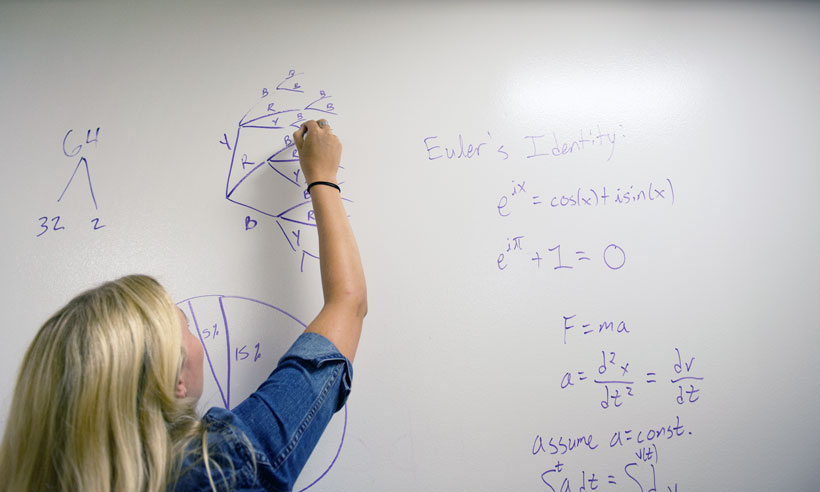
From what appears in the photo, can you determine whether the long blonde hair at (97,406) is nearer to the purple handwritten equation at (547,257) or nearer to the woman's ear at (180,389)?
the woman's ear at (180,389)

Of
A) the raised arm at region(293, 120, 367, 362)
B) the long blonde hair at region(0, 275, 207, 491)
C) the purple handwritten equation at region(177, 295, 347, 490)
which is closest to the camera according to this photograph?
the long blonde hair at region(0, 275, 207, 491)

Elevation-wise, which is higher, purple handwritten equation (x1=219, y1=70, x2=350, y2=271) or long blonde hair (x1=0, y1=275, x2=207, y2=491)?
purple handwritten equation (x1=219, y1=70, x2=350, y2=271)

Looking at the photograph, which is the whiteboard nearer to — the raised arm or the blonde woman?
the raised arm

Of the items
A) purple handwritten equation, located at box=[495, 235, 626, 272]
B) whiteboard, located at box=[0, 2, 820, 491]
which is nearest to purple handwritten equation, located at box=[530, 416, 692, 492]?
whiteboard, located at box=[0, 2, 820, 491]

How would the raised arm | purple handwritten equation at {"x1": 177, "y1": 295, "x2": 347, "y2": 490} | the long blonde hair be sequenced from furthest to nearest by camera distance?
purple handwritten equation at {"x1": 177, "y1": 295, "x2": 347, "y2": 490}, the raised arm, the long blonde hair

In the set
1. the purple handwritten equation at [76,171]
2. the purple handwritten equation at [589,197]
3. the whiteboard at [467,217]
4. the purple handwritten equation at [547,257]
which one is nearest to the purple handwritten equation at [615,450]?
the whiteboard at [467,217]

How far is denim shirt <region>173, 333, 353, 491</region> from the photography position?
0.42 meters

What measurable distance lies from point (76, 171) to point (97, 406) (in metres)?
0.59

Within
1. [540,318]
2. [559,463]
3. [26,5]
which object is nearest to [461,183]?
[540,318]

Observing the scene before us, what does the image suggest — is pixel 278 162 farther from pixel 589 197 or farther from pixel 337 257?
pixel 589 197

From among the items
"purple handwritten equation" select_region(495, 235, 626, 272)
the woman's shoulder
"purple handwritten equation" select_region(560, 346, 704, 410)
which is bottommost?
"purple handwritten equation" select_region(560, 346, 704, 410)

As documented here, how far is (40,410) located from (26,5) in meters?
0.91

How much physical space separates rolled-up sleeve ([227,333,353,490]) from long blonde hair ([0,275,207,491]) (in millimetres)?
85

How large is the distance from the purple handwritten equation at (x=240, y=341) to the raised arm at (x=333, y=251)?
17 cm
